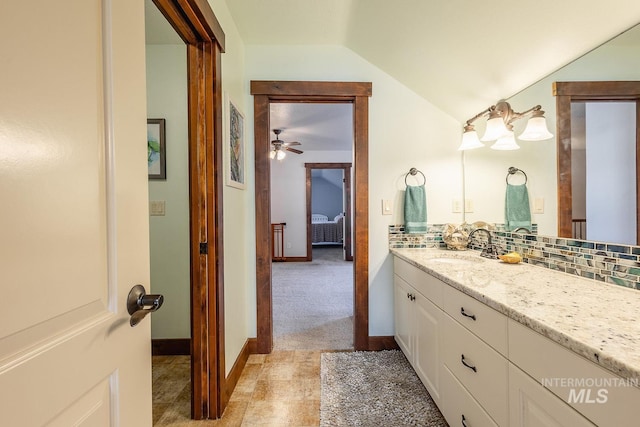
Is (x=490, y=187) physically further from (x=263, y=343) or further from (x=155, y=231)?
(x=155, y=231)

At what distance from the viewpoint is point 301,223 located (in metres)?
6.27

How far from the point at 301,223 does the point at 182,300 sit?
4058 millimetres

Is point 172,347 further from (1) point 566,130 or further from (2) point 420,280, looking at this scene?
(1) point 566,130

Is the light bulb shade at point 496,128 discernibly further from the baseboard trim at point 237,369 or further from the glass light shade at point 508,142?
the baseboard trim at point 237,369

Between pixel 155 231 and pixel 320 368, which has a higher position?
pixel 155 231

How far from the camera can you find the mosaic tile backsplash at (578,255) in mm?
1141

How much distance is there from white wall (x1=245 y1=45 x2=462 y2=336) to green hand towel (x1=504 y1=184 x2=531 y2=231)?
0.47 m

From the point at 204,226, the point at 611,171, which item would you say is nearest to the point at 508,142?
the point at 611,171

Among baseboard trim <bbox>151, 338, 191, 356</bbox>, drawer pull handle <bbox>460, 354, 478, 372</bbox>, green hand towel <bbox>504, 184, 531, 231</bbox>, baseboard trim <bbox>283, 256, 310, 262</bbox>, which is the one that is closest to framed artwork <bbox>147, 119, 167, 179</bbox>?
baseboard trim <bbox>151, 338, 191, 356</bbox>

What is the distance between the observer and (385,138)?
2340 mm

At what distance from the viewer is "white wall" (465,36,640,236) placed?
1197mm

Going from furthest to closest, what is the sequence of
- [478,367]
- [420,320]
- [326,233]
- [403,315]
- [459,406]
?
[326,233] < [403,315] < [420,320] < [459,406] < [478,367]

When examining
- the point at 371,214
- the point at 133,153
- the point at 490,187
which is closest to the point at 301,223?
the point at 371,214

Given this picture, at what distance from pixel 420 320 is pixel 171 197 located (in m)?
2.04
